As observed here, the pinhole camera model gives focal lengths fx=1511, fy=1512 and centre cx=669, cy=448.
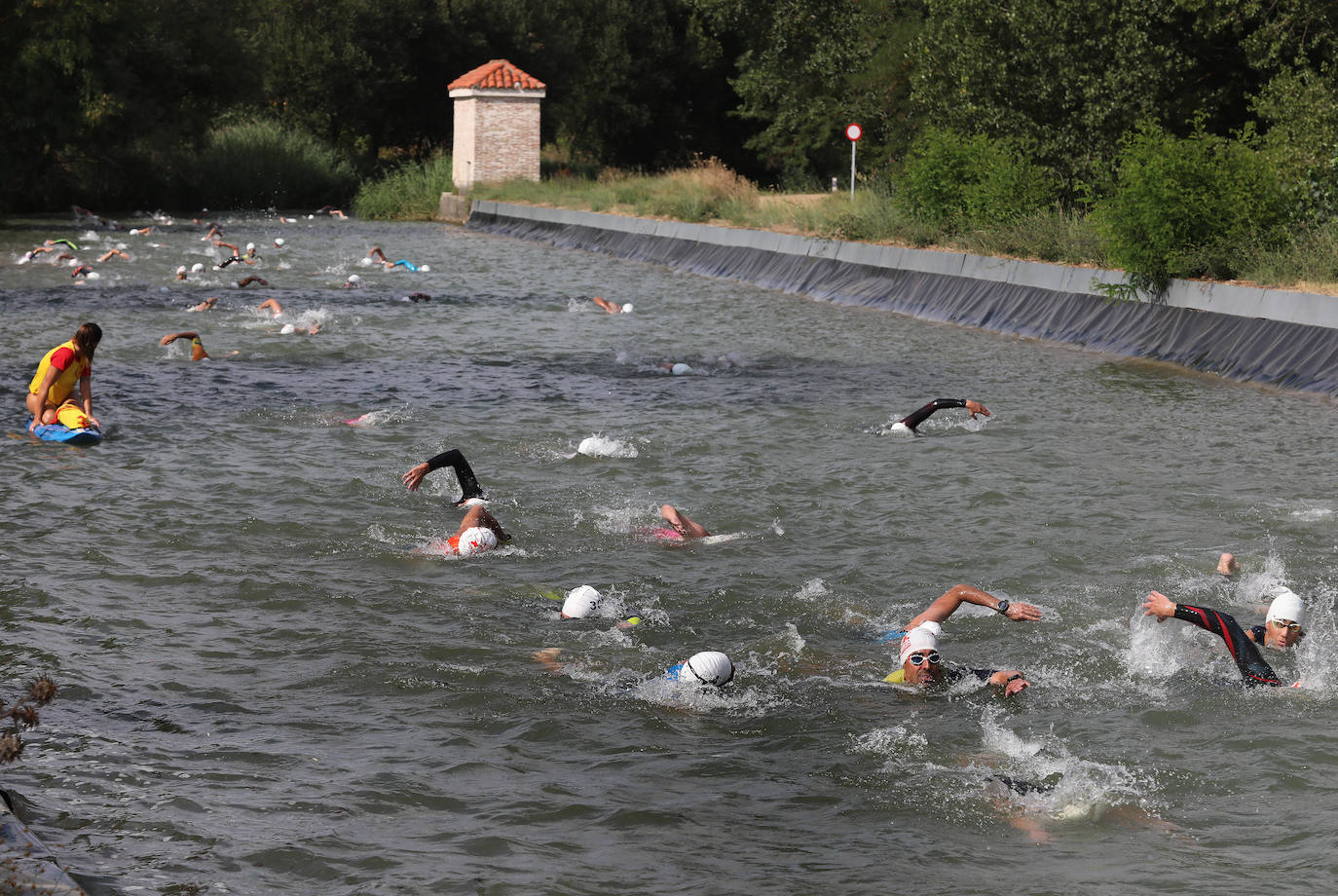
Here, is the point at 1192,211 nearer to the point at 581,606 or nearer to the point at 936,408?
the point at 936,408

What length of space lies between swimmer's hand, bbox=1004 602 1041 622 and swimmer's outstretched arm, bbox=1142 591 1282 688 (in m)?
0.65

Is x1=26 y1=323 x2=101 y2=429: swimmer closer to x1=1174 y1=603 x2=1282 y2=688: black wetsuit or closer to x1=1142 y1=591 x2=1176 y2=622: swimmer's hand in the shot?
x1=1142 y1=591 x2=1176 y2=622: swimmer's hand

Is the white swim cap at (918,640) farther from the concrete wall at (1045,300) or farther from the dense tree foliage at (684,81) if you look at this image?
the dense tree foliage at (684,81)

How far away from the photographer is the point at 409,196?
55.2m

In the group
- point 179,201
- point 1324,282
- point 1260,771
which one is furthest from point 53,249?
point 1260,771

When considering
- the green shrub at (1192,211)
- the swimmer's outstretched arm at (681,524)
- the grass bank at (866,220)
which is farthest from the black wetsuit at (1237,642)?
the green shrub at (1192,211)

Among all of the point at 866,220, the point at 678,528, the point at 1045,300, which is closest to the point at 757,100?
the point at 866,220

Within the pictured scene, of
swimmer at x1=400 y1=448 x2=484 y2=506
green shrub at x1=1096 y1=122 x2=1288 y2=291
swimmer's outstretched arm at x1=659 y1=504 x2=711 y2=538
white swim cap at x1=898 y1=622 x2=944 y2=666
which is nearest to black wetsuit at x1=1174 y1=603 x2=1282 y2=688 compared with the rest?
white swim cap at x1=898 y1=622 x2=944 y2=666

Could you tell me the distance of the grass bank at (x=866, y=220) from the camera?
66.0 ft

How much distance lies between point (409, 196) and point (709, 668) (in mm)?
49201

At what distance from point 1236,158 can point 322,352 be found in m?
13.4

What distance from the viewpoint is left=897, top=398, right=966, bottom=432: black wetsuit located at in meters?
14.8

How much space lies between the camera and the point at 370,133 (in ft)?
219

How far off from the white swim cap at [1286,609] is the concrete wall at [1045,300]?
8903mm
